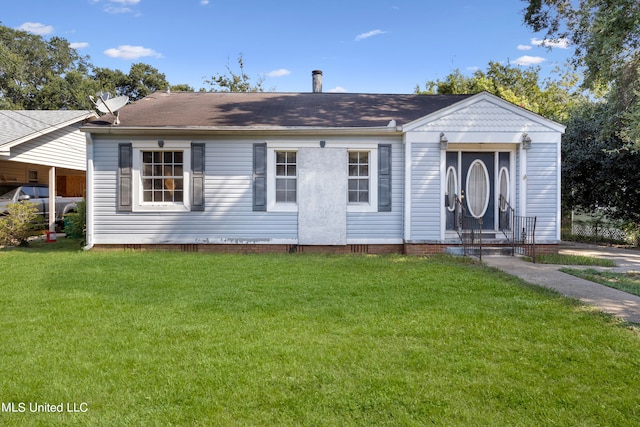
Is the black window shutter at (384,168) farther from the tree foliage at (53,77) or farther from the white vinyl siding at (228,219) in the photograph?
the tree foliage at (53,77)

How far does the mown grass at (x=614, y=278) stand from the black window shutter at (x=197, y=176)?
7996 mm

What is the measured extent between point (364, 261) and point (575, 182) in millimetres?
10320

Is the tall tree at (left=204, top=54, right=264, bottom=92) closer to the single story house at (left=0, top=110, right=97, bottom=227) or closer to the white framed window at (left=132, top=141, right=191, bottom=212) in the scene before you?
the single story house at (left=0, top=110, right=97, bottom=227)

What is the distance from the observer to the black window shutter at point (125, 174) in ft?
33.3

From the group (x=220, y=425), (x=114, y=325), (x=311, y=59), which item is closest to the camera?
(x=220, y=425)

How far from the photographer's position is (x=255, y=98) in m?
13.0

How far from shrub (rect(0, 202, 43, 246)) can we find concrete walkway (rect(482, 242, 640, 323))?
1177cm

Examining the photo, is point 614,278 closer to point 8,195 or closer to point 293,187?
point 293,187

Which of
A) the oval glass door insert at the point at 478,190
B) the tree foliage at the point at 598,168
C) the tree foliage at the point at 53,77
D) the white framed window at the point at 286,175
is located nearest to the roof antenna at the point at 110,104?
the white framed window at the point at 286,175

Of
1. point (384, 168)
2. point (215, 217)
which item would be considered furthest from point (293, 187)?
point (384, 168)

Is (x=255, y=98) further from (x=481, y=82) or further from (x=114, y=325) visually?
(x=481, y=82)

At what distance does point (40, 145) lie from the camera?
13227 millimetres

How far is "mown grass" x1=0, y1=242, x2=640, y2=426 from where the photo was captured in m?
2.70

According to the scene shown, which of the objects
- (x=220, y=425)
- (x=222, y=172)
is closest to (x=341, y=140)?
(x=222, y=172)
